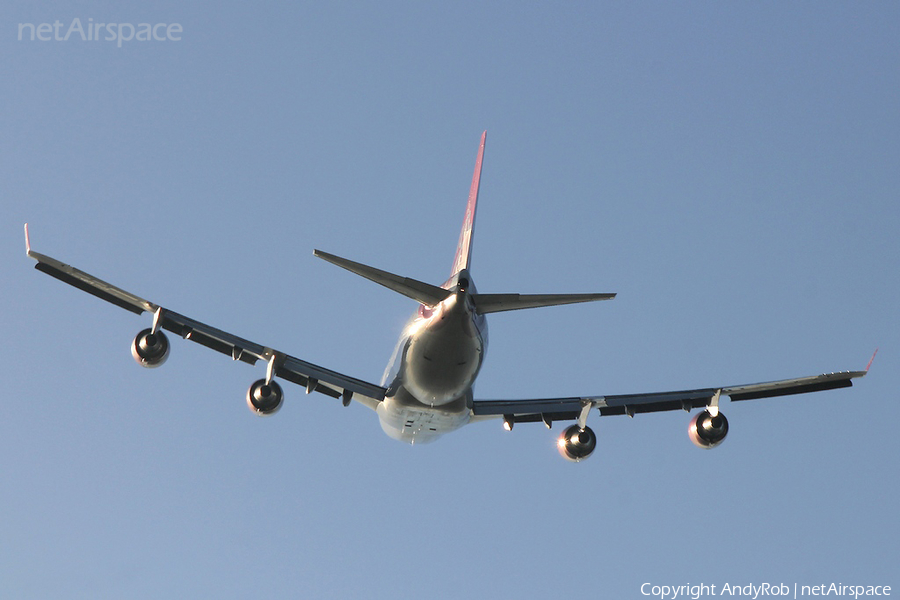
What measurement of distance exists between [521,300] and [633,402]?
10352 mm

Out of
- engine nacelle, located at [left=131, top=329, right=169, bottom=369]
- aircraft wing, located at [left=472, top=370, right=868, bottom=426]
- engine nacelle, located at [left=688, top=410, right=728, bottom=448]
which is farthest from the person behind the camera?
engine nacelle, located at [left=688, top=410, right=728, bottom=448]

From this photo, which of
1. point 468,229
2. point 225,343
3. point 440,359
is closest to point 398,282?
point 440,359

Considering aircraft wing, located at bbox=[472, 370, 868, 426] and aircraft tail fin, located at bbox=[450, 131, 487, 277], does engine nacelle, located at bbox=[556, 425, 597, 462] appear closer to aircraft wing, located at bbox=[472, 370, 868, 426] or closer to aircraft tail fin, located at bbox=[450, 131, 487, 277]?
aircraft wing, located at bbox=[472, 370, 868, 426]

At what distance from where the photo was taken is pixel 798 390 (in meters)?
35.0

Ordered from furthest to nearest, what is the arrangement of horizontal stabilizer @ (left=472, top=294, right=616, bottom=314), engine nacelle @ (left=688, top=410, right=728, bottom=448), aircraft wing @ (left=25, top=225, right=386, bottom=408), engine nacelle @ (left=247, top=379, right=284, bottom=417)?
engine nacelle @ (left=688, top=410, right=728, bottom=448) → engine nacelle @ (left=247, top=379, right=284, bottom=417) → aircraft wing @ (left=25, top=225, right=386, bottom=408) → horizontal stabilizer @ (left=472, top=294, right=616, bottom=314)

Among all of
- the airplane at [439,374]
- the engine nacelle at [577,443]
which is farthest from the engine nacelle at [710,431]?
the engine nacelle at [577,443]

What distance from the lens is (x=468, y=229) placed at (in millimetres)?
34344

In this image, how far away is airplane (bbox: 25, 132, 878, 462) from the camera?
28.9 metres

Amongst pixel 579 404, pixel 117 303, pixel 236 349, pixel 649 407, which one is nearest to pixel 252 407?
pixel 236 349

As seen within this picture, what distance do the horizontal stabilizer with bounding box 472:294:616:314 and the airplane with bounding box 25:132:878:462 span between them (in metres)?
0.03

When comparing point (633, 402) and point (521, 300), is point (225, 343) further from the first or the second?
point (633, 402)

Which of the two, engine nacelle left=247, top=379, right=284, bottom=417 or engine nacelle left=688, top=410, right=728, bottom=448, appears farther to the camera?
engine nacelle left=688, top=410, right=728, bottom=448

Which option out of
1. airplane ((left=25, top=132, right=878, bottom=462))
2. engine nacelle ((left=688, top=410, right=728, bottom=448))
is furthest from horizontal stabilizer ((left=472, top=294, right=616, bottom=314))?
engine nacelle ((left=688, top=410, right=728, bottom=448))

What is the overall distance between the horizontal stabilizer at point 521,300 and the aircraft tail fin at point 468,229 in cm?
315
